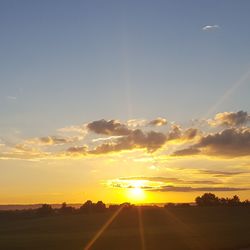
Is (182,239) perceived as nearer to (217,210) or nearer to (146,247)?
(146,247)

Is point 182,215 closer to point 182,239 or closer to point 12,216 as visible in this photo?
point 12,216

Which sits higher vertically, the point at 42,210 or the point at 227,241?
the point at 42,210

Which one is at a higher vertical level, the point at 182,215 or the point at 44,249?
the point at 182,215

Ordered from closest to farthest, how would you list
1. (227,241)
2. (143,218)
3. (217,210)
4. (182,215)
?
1. (227,241)
2. (143,218)
3. (182,215)
4. (217,210)

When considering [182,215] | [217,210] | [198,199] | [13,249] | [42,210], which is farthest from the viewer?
[198,199]

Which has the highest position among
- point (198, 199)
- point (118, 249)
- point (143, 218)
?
point (198, 199)

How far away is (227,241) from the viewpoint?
60.8 m

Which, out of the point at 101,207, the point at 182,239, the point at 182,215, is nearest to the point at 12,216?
the point at 101,207

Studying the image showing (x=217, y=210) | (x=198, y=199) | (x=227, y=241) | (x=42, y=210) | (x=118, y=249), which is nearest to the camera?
(x=118, y=249)

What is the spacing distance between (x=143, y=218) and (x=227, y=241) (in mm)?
56365

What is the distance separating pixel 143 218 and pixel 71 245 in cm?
5916

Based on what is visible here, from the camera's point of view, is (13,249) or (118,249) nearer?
(118,249)

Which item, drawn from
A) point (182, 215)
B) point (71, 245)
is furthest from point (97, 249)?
point (182, 215)

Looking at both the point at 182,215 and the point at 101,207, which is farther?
the point at 101,207
